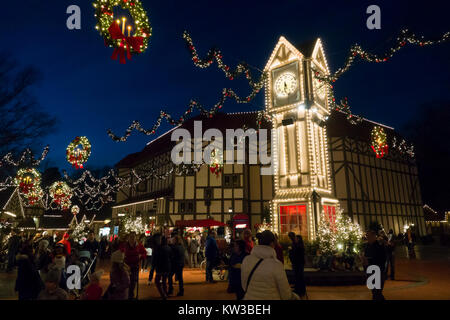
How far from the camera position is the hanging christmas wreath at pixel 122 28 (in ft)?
21.1

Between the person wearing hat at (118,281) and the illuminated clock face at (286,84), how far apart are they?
1365 cm

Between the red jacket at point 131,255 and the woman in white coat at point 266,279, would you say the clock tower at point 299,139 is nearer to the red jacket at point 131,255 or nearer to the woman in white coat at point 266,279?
the red jacket at point 131,255

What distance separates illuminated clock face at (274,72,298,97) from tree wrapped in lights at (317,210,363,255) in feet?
24.8

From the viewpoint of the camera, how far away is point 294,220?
612 inches

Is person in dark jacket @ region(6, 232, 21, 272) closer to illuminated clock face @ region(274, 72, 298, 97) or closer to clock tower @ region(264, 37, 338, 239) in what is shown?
clock tower @ region(264, 37, 338, 239)

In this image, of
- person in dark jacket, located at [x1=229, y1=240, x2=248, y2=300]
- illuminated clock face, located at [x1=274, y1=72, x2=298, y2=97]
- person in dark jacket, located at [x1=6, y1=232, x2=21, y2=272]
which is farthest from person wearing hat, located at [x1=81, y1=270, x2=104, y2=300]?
illuminated clock face, located at [x1=274, y1=72, x2=298, y2=97]

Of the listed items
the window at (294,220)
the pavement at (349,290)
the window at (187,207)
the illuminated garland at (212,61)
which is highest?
the illuminated garland at (212,61)

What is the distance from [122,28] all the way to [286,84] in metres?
11.8

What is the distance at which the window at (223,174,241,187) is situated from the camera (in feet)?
88.8

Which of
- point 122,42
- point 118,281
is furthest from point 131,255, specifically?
point 122,42

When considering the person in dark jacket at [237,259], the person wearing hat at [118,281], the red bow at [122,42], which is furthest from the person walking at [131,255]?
the red bow at [122,42]

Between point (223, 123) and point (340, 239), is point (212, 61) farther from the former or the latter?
point (223, 123)

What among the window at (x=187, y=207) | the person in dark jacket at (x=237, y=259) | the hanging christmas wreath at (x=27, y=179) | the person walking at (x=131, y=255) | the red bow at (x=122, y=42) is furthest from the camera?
the window at (x=187, y=207)
